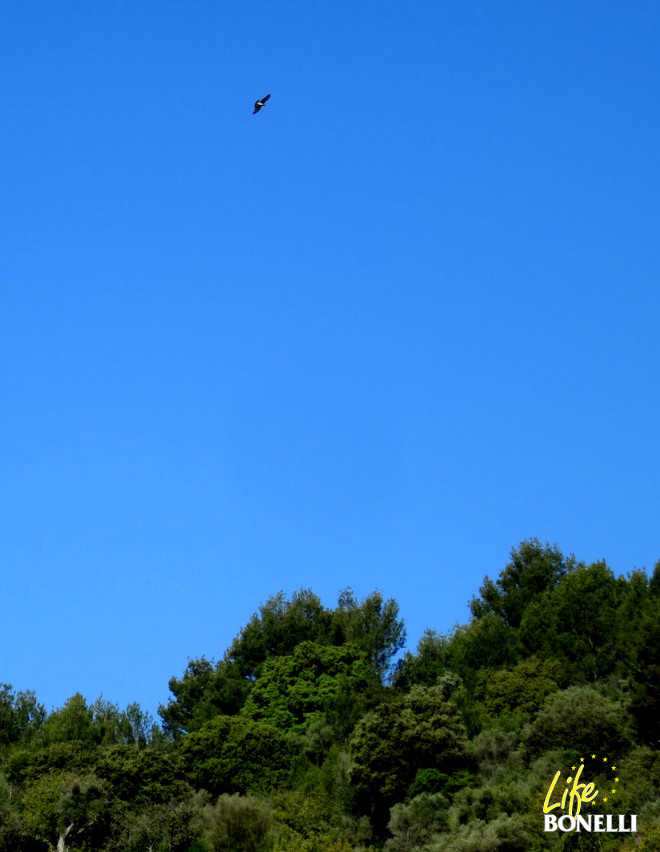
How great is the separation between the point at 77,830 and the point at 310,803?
391 inches

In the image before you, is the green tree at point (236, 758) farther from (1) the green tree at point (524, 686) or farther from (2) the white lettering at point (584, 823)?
(2) the white lettering at point (584, 823)

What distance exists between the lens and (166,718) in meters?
82.4

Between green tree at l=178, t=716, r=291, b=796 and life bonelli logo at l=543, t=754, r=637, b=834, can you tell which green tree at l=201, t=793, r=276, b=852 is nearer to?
green tree at l=178, t=716, r=291, b=796

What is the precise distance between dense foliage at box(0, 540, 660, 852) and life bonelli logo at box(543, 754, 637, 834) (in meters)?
0.30

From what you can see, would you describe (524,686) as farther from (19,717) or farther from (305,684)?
(19,717)

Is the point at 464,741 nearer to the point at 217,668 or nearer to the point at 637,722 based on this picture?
the point at 637,722

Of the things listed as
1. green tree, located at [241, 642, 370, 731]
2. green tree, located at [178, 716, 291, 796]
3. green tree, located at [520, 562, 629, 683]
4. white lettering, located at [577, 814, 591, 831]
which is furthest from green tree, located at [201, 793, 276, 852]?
green tree, located at [520, 562, 629, 683]

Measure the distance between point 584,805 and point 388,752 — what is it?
453 inches

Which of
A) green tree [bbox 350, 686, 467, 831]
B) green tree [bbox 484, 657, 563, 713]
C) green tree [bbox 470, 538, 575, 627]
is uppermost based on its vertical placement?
green tree [bbox 470, 538, 575, 627]

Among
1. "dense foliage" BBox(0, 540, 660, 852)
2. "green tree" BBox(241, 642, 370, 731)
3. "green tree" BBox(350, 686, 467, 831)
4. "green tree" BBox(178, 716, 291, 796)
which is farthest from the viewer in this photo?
"green tree" BBox(241, 642, 370, 731)

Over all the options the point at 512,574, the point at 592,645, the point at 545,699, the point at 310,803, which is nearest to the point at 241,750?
the point at 310,803

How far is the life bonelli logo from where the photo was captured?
1592 inches

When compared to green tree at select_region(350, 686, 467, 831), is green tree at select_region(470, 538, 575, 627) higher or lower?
higher

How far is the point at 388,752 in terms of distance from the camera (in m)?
51.3
